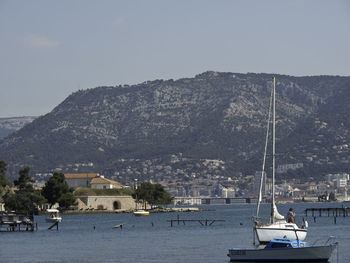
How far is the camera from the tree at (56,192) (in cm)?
17325

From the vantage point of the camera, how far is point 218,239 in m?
81.2

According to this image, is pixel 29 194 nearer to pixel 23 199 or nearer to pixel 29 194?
pixel 29 194

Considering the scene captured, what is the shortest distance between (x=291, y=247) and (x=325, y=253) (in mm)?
2197

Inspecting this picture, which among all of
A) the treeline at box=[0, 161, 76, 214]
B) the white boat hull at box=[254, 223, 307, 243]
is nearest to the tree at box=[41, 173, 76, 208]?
the treeline at box=[0, 161, 76, 214]

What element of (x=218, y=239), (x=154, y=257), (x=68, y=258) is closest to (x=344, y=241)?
(x=218, y=239)

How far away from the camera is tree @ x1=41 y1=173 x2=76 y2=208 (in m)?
173

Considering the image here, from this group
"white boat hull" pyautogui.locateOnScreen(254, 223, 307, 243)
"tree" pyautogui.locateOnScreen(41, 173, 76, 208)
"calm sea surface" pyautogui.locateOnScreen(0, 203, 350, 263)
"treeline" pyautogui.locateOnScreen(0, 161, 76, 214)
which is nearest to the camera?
"calm sea surface" pyautogui.locateOnScreen(0, 203, 350, 263)

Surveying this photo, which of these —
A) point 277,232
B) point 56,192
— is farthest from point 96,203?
point 277,232

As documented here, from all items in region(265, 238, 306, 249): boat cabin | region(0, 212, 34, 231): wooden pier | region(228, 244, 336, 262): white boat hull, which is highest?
region(0, 212, 34, 231): wooden pier

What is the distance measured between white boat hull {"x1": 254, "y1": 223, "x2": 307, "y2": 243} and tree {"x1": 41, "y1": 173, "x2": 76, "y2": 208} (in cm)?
10862

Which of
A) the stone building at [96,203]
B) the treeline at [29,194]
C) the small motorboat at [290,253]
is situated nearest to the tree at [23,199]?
the treeline at [29,194]

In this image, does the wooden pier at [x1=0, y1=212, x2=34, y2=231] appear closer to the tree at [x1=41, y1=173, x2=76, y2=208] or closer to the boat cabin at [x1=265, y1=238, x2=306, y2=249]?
the boat cabin at [x1=265, y1=238, x2=306, y2=249]

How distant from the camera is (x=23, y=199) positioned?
521ft

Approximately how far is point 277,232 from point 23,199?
320ft
